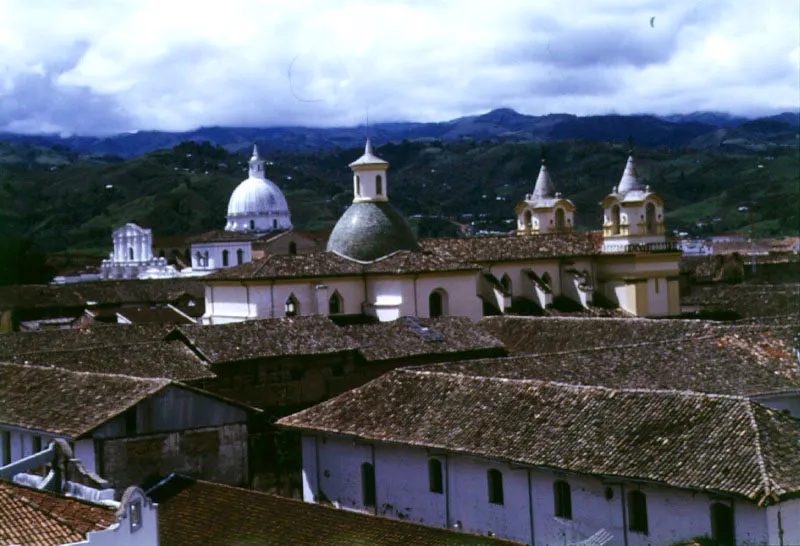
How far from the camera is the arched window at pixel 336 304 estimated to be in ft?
140

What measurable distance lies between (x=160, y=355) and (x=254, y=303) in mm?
10002

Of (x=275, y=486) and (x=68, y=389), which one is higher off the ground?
(x=68, y=389)

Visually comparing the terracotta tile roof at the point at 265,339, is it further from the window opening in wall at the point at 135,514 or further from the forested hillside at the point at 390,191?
the forested hillside at the point at 390,191

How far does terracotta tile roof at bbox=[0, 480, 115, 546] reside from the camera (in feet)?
47.6

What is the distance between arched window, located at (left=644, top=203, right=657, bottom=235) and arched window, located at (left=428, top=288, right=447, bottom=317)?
11913mm

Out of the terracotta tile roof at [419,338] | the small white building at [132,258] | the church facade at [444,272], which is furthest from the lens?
the small white building at [132,258]

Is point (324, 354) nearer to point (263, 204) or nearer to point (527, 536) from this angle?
point (527, 536)

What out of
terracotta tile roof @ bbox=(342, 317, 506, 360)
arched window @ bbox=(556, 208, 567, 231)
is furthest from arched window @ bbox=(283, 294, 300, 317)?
arched window @ bbox=(556, 208, 567, 231)

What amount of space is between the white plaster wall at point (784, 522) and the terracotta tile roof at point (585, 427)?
0.33 m

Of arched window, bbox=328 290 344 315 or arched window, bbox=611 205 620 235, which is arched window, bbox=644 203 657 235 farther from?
arched window, bbox=328 290 344 315

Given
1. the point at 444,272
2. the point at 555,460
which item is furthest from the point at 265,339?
the point at 555,460

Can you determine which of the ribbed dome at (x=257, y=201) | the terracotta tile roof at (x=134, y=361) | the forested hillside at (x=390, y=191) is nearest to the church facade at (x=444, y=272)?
the terracotta tile roof at (x=134, y=361)

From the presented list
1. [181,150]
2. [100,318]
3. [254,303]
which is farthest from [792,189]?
[254,303]

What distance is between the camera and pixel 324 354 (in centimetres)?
3428
